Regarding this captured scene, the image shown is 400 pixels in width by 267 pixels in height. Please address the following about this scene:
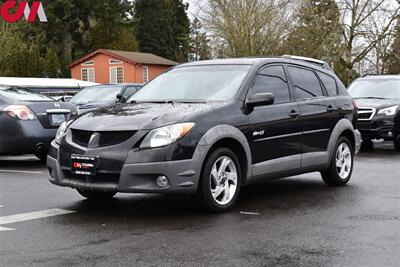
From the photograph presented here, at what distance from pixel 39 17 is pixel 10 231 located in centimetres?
6138

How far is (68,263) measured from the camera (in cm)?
484

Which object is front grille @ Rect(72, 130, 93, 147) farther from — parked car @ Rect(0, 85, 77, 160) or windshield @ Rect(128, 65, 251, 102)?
A: parked car @ Rect(0, 85, 77, 160)

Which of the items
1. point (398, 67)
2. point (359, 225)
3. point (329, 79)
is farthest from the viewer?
point (398, 67)

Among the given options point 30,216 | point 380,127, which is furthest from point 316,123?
point 380,127

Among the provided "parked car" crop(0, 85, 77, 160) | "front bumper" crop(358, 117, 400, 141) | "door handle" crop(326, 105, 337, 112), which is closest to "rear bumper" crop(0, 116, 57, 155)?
"parked car" crop(0, 85, 77, 160)

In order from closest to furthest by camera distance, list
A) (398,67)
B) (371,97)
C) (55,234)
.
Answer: (55,234) → (371,97) → (398,67)

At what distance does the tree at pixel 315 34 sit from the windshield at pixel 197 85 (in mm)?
35911

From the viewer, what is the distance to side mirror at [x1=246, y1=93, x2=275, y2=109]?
7128mm

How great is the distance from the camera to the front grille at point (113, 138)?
6.46 meters

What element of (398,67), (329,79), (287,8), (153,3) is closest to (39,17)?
(153,3)

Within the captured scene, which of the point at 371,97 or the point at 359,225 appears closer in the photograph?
the point at 359,225

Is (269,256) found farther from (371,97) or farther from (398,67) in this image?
(398,67)

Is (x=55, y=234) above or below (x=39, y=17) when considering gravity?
below

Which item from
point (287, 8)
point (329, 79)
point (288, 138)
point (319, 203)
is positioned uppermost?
point (287, 8)
